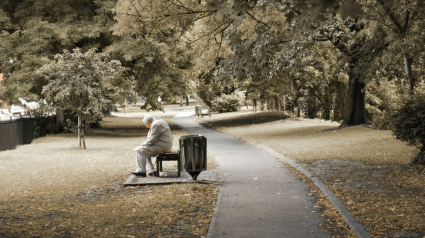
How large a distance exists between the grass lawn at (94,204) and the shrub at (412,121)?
4.61m

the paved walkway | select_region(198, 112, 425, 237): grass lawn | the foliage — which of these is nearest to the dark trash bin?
the paved walkway

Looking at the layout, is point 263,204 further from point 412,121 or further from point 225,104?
point 225,104

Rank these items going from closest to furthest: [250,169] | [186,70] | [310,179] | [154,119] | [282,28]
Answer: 1. [310,179]
2. [154,119]
3. [250,169]
4. [282,28]
5. [186,70]

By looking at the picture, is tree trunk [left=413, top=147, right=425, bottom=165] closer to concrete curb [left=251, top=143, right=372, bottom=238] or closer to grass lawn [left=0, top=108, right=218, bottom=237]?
concrete curb [left=251, top=143, right=372, bottom=238]

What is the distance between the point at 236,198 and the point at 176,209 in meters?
1.35

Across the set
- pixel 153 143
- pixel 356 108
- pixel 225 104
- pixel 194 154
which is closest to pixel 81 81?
pixel 153 143

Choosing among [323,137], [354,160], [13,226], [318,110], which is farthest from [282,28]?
[318,110]

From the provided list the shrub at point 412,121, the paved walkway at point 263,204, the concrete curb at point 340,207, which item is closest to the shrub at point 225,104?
the paved walkway at point 263,204

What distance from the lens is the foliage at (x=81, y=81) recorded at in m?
18.4

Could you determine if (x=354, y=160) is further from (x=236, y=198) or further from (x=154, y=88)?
(x=154, y=88)

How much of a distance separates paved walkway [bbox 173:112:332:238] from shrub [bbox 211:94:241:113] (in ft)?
122

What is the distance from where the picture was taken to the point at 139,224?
6.88m

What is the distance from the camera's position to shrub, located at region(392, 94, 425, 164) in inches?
407

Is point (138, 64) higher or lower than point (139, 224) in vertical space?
higher
